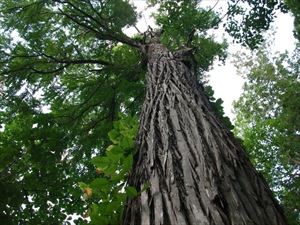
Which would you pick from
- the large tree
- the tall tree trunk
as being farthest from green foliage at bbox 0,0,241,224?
the tall tree trunk

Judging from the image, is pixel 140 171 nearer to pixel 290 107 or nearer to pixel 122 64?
pixel 122 64

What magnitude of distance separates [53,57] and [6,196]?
3473 millimetres

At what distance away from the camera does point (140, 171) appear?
81.6 inches

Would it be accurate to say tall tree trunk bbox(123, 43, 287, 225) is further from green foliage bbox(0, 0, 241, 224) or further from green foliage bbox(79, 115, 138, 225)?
green foliage bbox(0, 0, 241, 224)

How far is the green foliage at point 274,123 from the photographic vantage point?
499 inches

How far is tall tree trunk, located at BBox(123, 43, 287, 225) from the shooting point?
5.10ft

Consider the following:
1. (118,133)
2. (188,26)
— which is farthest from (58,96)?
(118,133)

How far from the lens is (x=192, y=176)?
6.00ft

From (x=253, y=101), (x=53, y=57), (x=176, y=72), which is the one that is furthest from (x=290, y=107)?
(x=176, y=72)

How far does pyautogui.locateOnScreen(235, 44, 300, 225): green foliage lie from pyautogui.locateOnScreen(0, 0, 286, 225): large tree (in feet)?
14.3

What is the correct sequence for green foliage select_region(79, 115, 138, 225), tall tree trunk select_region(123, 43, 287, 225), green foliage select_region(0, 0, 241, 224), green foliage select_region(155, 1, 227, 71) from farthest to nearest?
1. green foliage select_region(155, 1, 227, 71)
2. green foliage select_region(0, 0, 241, 224)
3. green foliage select_region(79, 115, 138, 225)
4. tall tree trunk select_region(123, 43, 287, 225)

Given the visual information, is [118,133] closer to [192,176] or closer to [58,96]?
[192,176]

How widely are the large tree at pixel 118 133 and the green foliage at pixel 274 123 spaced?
4.35 metres

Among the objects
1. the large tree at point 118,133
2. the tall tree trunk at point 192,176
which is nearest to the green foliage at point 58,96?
the large tree at point 118,133
